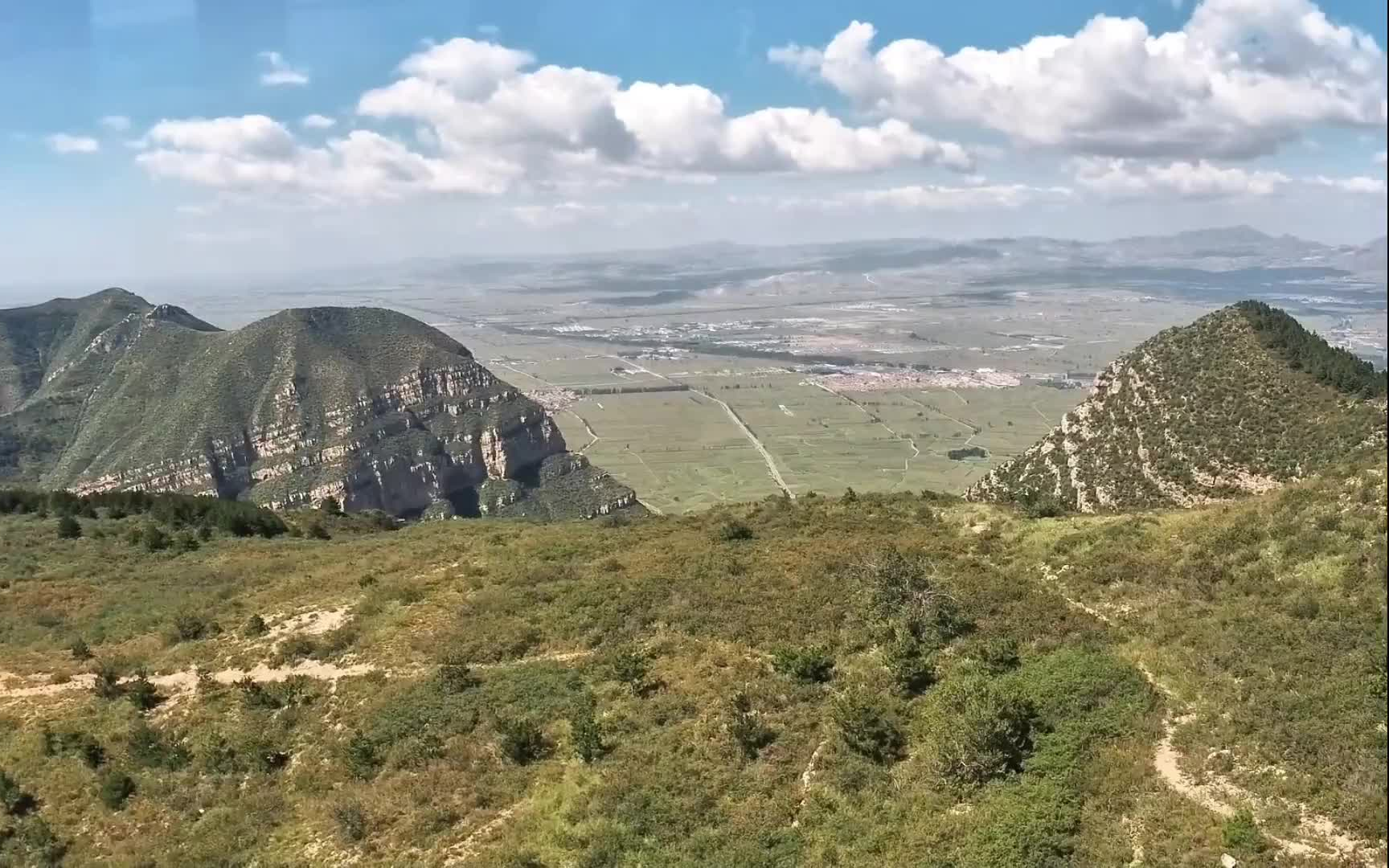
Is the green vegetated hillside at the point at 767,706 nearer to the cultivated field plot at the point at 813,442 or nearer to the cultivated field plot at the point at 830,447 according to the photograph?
the cultivated field plot at the point at 813,442

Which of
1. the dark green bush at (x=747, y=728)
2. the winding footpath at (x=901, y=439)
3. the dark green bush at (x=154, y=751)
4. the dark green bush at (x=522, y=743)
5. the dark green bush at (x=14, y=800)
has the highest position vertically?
the dark green bush at (x=747, y=728)

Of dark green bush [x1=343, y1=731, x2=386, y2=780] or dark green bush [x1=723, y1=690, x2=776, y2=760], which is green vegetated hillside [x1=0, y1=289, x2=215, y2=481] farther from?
dark green bush [x1=723, y1=690, x2=776, y2=760]

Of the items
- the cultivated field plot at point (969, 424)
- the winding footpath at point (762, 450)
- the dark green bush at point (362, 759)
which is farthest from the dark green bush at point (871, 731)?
the cultivated field plot at point (969, 424)

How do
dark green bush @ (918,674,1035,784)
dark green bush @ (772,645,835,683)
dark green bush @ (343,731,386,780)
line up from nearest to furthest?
dark green bush @ (918,674,1035,784), dark green bush @ (343,731,386,780), dark green bush @ (772,645,835,683)

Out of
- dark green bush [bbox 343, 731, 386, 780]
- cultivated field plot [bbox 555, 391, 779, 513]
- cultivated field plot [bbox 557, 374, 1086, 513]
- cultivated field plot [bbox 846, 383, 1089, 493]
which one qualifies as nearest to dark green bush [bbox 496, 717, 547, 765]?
dark green bush [bbox 343, 731, 386, 780]

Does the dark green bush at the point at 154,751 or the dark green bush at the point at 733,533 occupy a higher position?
the dark green bush at the point at 733,533

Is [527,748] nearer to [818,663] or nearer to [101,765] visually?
[818,663]
